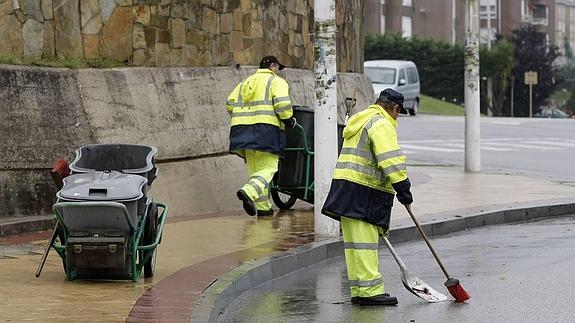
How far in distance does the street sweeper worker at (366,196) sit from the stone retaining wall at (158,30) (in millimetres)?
5120

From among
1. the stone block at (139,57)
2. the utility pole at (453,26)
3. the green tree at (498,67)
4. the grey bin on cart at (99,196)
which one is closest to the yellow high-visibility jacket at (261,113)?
the stone block at (139,57)

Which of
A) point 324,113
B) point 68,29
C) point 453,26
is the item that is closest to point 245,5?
point 68,29

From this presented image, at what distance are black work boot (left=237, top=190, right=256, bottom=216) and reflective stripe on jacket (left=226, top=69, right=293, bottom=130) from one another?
33.4 inches

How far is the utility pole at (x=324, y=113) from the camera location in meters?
12.3

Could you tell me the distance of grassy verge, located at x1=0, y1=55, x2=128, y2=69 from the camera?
13109mm

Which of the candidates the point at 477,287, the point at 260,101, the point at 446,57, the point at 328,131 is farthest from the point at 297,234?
the point at 446,57

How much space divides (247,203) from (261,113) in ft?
3.23

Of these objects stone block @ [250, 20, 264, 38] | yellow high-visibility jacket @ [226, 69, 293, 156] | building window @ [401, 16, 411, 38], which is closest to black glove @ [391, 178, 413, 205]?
yellow high-visibility jacket @ [226, 69, 293, 156]

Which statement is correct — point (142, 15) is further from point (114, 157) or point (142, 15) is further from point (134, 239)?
point (134, 239)

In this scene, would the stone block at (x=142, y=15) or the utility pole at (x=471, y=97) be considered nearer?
the stone block at (x=142, y=15)

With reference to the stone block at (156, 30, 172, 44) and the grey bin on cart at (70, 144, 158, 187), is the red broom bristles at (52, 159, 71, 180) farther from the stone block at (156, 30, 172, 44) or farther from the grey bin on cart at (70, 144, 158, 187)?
the stone block at (156, 30, 172, 44)

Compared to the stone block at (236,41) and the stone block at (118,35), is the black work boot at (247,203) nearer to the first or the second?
the stone block at (118,35)

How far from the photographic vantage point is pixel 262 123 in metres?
13.9

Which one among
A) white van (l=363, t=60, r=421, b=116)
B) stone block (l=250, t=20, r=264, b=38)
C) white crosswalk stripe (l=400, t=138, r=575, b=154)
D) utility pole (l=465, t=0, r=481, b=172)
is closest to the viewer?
stone block (l=250, t=20, r=264, b=38)
